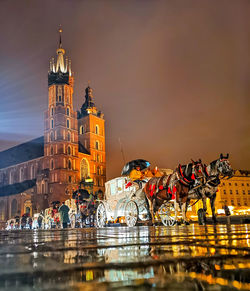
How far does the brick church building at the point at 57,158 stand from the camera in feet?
166

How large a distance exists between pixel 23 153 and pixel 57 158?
15526 millimetres

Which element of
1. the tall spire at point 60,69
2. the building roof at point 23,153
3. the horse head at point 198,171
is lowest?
the horse head at point 198,171

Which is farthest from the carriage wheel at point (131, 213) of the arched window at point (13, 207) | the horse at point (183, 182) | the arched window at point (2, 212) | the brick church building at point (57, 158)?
the arched window at point (2, 212)

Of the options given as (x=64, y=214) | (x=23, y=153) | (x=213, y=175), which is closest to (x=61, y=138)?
(x=23, y=153)

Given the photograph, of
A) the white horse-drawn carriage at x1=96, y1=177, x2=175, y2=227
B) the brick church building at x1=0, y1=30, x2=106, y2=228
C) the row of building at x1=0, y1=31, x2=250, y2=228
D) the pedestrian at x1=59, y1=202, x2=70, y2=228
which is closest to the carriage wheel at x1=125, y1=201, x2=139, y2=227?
the white horse-drawn carriage at x1=96, y1=177, x2=175, y2=227

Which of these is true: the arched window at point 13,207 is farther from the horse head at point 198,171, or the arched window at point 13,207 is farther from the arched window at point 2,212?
the horse head at point 198,171

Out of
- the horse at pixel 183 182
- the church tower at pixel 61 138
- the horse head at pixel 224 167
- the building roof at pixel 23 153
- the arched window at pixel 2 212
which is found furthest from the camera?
the building roof at pixel 23 153

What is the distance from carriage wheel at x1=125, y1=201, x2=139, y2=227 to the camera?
8.09 metres

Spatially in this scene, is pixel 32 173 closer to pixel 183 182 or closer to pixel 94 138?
pixel 94 138

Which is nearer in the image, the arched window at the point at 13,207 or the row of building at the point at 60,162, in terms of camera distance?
the row of building at the point at 60,162

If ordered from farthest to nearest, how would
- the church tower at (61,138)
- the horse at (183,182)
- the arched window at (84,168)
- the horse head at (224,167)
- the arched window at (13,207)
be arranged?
1. the arched window at (84,168)
2. the arched window at (13,207)
3. the church tower at (61,138)
4. the horse head at (224,167)
5. the horse at (183,182)

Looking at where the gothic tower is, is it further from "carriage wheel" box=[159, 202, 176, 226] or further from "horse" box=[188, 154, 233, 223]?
"horse" box=[188, 154, 233, 223]

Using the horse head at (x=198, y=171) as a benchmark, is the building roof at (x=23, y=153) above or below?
above

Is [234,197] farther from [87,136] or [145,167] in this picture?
[145,167]
